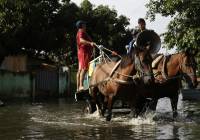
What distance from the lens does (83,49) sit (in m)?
14.5

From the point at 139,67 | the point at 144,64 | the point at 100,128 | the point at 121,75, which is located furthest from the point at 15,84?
the point at 144,64

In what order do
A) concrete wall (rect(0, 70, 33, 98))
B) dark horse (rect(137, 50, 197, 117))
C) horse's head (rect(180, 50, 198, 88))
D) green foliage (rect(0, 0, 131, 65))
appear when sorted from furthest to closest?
green foliage (rect(0, 0, 131, 65)) → concrete wall (rect(0, 70, 33, 98)) → dark horse (rect(137, 50, 197, 117)) → horse's head (rect(180, 50, 198, 88))

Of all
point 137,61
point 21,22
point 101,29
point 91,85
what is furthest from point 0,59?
point 137,61

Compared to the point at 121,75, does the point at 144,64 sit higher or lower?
higher

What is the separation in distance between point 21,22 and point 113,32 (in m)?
18.7

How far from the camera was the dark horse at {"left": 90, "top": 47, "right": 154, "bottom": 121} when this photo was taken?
12.2 meters

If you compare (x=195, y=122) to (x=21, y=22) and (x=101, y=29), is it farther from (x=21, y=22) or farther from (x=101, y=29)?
(x=101, y=29)

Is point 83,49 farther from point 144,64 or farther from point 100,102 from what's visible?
point 144,64

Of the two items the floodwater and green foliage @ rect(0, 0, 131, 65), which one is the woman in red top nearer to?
the floodwater

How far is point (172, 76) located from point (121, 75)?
155 cm

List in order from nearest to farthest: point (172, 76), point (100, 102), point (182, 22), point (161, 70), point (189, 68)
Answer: point (189, 68)
point (172, 76)
point (161, 70)
point (100, 102)
point (182, 22)

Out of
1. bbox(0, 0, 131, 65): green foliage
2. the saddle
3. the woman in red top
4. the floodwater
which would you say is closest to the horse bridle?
the floodwater

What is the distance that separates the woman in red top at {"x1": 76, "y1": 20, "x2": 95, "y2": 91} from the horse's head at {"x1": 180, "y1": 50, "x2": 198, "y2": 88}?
2493 mm

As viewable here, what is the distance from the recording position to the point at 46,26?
40344 millimetres
